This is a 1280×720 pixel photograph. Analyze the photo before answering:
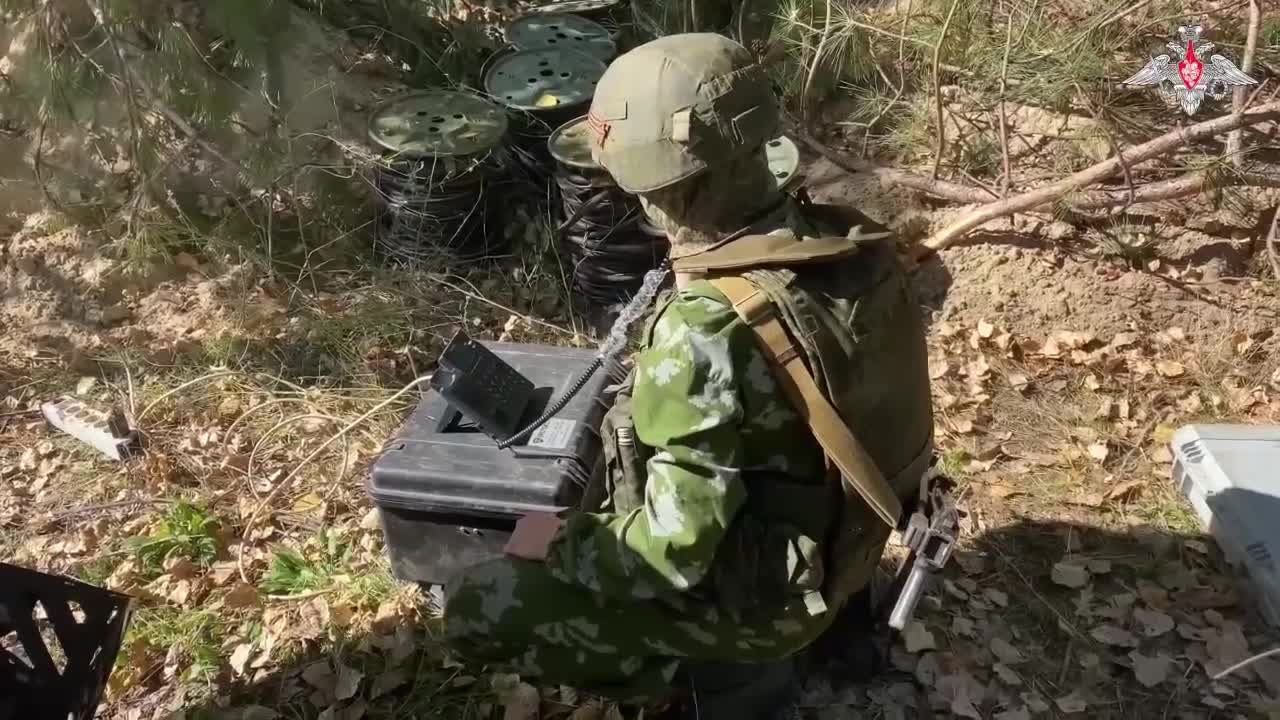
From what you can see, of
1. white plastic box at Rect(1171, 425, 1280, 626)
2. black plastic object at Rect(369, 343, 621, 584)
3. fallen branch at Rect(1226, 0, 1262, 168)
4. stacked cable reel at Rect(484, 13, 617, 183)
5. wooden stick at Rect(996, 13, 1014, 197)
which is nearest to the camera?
black plastic object at Rect(369, 343, 621, 584)

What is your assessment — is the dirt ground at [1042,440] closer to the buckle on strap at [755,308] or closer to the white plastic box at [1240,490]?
the white plastic box at [1240,490]

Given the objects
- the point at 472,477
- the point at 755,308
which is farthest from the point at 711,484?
the point at 472,477

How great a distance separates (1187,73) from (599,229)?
2905 mm

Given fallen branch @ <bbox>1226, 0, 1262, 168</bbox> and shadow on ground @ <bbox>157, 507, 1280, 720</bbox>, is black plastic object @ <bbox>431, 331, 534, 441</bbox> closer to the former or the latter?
shadow on ground @ <bbox>157, 507, 1280, 720</bbox>

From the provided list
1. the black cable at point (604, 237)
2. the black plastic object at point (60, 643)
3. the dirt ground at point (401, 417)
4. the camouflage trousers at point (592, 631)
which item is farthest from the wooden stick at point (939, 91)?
the black plastic object at point (60, 643)

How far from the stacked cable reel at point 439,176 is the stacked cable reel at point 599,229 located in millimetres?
395

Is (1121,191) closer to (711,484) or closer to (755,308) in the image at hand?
(755,308)

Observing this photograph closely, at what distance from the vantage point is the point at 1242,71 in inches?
167

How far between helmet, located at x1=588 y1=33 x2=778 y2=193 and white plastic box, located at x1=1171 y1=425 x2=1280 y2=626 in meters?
2.34

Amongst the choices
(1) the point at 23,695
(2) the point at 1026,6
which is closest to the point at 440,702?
(1) the point at 23,695

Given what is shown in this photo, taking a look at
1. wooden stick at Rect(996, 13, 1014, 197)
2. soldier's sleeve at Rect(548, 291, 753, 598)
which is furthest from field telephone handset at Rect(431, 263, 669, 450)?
wooden stick at Rect(996, 13, 1014, 197)

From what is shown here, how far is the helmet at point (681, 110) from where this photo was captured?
6.57ft

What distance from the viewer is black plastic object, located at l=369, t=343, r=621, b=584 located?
266cm

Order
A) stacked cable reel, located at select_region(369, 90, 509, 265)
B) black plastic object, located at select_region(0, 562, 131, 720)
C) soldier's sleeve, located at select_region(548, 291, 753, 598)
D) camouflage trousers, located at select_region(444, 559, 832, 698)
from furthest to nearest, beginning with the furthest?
stacked cable reel, located at select_region(369, 90, 509, 265)
black plastic object, located at select_region(0, 562, 131, 720)
camouflage trousers, located at select_region(444, 559, 832, 698)
soldier's sleeve, located at select_region(548, 291, 753, 598)
